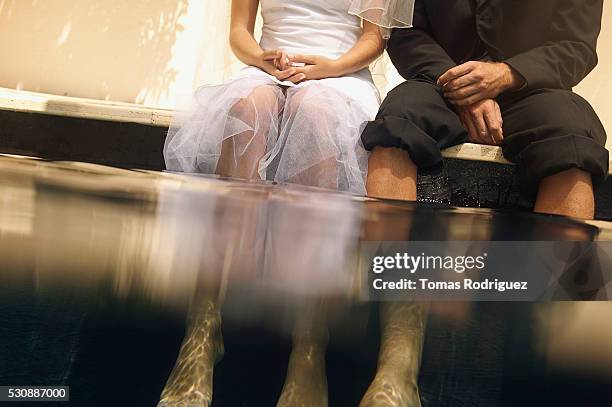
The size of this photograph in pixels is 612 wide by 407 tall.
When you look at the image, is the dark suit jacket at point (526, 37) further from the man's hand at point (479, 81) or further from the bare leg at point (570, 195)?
the bare leg at point (570, 195)

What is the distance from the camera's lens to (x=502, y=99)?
50.0 inches

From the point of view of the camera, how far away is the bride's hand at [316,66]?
1427 mm

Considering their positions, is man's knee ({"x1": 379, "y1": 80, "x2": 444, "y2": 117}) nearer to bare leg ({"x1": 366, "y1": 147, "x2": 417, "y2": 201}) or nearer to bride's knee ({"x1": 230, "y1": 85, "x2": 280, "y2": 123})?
bare leg ({"x1": 366, "y1": 147, "x2": 417, "y2": 201})

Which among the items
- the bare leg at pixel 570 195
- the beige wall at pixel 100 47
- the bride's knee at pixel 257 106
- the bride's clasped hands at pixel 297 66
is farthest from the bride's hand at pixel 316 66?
the beige wall at pixel 100 47

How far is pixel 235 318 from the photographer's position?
1.13 ft

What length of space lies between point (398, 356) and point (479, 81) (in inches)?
37.6

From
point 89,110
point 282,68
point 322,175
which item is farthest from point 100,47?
point 322,175

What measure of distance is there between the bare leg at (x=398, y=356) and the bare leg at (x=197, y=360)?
0.08 meters

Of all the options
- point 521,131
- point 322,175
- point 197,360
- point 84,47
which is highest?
point 84,47

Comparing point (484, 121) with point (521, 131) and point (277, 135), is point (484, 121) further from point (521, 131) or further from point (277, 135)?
point (277, 135)

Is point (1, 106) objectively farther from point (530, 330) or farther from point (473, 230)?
point (530, 330)

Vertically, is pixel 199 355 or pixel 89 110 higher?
pixel 89 110

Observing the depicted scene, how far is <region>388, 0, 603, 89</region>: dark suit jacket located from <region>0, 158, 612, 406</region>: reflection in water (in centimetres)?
94

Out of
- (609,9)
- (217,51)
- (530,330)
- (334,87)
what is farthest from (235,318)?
(609,9)
